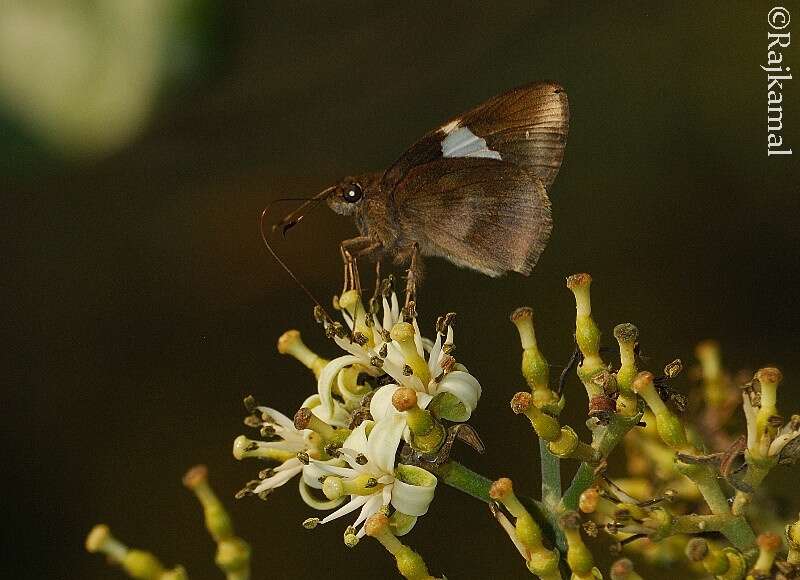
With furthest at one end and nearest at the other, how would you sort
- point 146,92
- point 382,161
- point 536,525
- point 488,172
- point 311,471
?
1. point 382,161
2. point 146,92
3. point 488,172
4. point 311,471
5. point 536,525

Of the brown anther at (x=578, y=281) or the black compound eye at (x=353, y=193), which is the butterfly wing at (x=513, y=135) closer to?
the black compound eye at (x=353, y=193)

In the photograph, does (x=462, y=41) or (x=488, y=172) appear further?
(x=462, y=41)

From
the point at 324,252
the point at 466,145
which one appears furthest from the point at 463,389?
the point at 324,252

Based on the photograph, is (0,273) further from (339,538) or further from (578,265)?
(578,265)

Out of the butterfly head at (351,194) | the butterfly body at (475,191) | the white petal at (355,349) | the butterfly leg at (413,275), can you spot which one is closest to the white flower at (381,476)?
the white petal at (355,349)

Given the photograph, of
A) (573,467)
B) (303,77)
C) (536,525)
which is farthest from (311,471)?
(303,77)

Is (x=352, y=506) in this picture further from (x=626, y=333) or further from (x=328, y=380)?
(x=626, y=333)
